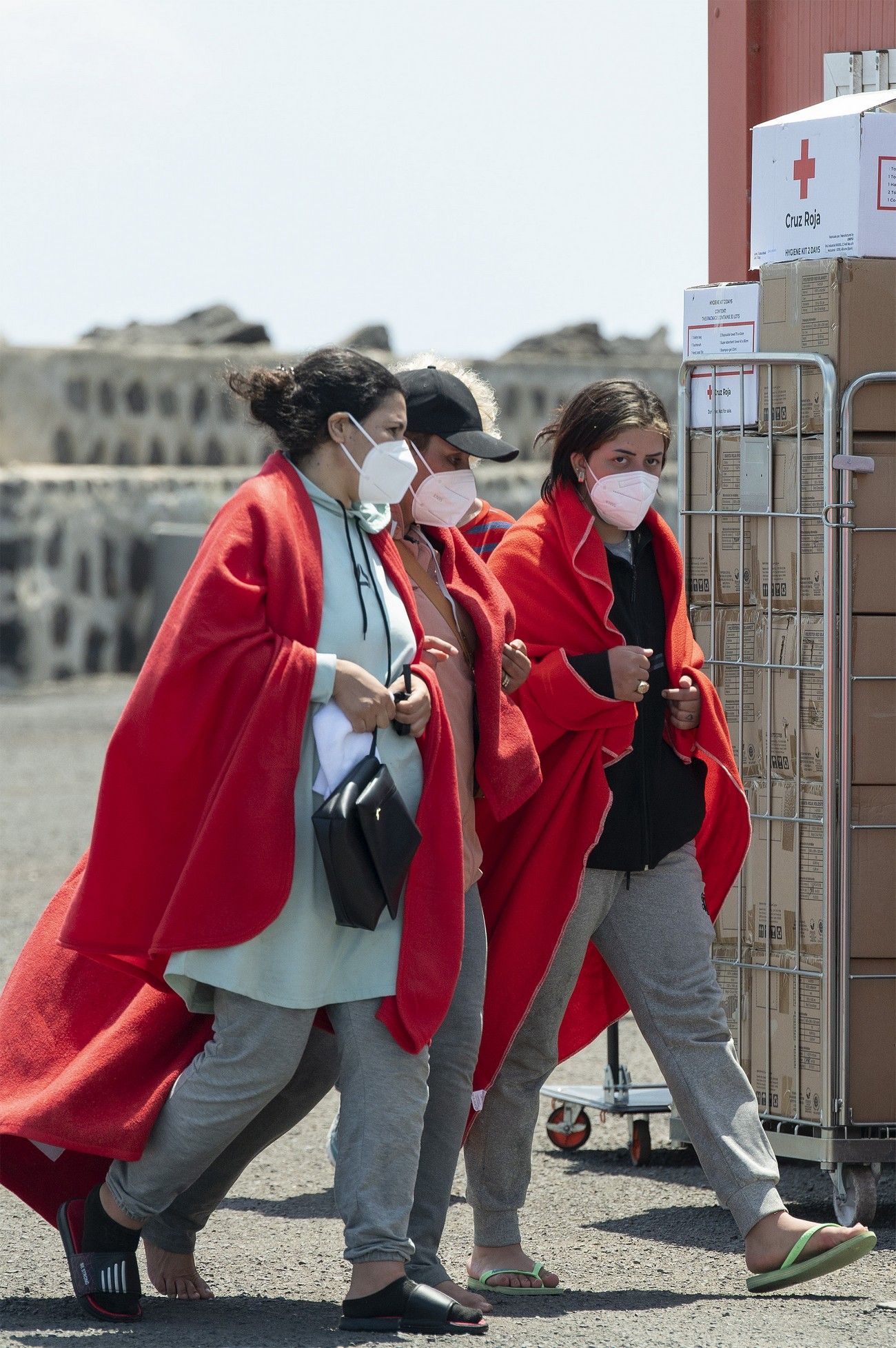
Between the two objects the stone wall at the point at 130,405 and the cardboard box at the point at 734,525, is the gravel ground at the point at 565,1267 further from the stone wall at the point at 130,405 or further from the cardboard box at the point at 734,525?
the stone wall at the point at 130,405

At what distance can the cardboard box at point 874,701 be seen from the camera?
15.5 feet

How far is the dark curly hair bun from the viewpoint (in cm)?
390

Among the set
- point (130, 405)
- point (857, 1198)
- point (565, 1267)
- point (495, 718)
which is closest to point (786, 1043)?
point (857, 1198)

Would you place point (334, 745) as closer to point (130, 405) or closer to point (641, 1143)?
point (641, 1143)

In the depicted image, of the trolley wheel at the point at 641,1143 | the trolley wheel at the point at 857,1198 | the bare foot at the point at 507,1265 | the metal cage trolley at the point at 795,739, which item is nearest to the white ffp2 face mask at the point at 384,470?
the metal cage trolley at the point at 795,739

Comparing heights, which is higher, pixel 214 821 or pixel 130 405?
pixel 130 405

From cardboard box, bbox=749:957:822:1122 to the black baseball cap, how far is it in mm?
1472

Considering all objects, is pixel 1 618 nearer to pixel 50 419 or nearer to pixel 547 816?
pixel 50 419

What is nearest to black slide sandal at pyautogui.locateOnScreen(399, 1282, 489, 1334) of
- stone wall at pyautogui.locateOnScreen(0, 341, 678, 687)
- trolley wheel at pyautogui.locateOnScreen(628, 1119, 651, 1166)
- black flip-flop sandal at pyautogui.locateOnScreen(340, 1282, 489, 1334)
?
black flip-flop sandal at pyautogui.locateOnScreen(340, 1282, 489, 1334)

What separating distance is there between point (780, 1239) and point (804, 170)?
7.82ft

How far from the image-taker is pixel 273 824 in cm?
368

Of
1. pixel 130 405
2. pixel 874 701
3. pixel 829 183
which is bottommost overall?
pixel 874 701

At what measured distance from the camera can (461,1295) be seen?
12.9ft

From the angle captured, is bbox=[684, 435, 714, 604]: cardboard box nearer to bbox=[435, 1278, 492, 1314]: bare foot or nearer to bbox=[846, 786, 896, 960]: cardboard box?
bbox=[846, 786, 896, 960]: cardboard box
